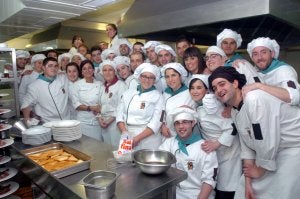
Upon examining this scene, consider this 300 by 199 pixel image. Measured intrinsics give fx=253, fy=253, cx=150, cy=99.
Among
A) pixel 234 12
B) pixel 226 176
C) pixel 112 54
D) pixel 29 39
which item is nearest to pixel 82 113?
pixel 112 54

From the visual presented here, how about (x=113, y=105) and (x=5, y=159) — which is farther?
(x=113, y=105)

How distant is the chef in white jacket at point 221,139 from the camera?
75.0 inches

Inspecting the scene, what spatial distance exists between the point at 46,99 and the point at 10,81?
43 centimetres

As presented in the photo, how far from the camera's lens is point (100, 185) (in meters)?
1.21

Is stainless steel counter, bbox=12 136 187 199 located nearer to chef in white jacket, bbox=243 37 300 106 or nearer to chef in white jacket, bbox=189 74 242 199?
chef in white jacket, bbox=189 74 242 199

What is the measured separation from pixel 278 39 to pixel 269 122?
6.31 ft

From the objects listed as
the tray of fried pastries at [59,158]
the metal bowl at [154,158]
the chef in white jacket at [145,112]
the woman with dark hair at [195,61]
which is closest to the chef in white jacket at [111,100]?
the chef in white jacket at [145,112]

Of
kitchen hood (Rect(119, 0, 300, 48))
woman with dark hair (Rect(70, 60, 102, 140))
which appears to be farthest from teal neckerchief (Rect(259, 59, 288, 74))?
woman with dark hair (Rect(70, 60, 102, 140))

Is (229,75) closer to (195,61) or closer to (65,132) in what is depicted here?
(195,61)

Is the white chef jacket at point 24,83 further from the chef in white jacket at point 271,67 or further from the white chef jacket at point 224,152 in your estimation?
the chef in white jacket at point 271,67

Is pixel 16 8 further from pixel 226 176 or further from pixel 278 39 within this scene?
pixel 278 39

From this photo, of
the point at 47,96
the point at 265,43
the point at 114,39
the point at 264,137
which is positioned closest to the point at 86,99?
the point at 47,96

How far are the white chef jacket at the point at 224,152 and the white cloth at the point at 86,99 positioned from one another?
1.61m

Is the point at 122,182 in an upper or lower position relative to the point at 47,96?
lower
